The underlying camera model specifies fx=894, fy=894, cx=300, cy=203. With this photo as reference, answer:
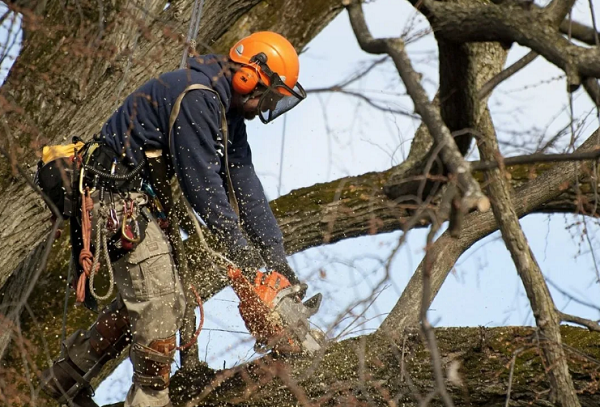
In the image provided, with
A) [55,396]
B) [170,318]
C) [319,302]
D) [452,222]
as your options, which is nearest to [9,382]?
[55,396]

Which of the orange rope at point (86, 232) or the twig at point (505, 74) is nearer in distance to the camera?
the twig at point (505, 74)

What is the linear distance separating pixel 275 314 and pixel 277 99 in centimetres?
114

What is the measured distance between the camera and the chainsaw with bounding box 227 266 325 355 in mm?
4371

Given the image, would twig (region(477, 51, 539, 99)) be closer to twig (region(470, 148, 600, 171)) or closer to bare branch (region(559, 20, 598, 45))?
bare branch (region(559, 20, 598, 45))

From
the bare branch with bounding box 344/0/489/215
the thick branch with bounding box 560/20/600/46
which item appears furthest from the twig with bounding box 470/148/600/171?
the thick branch with bounding box 560/20/600/46

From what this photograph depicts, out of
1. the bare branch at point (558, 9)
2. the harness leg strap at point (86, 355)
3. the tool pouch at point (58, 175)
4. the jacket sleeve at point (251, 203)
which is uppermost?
the bare branch at point (558, 9)

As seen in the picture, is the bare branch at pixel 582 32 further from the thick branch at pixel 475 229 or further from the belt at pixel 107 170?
the belt at pixel 107 170

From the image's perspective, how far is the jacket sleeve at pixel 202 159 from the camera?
428 centimetres

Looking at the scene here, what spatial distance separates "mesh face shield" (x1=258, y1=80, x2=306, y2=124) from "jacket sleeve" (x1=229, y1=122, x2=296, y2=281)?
0.23 metres

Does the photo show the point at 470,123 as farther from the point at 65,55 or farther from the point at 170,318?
the point at 65,55

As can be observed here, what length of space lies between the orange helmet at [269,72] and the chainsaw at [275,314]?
89cm

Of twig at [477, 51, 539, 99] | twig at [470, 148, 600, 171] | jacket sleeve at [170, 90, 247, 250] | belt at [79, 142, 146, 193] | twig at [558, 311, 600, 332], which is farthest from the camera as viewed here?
belt at [79, 142, 146, 193]

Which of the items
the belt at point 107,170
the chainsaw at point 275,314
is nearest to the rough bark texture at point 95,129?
the chainsaw at point 275,314

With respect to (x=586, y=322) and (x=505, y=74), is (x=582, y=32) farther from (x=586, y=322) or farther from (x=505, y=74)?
(x=586, y=322)
